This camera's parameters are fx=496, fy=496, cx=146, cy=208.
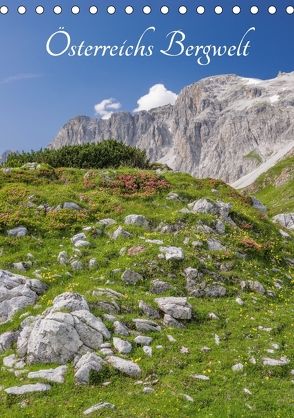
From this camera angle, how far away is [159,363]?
19531mm

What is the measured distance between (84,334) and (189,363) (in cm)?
446

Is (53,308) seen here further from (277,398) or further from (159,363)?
(277,398)

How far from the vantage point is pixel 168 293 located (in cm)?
2555

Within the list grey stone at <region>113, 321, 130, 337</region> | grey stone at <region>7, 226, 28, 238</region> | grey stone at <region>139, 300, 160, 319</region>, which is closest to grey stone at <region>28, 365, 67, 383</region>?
grey stone at <region>113, 321, 130, 337</region>

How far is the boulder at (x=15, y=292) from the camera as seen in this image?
928 inches

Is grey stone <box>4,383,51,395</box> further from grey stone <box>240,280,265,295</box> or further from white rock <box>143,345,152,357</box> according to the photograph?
grey stone <box>240,280,265,295</box>

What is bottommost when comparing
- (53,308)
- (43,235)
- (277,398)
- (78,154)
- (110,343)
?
(277,398)

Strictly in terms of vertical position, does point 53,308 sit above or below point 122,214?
below

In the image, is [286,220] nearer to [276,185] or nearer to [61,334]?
[61,334]

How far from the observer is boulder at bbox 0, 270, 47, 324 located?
23567 mm

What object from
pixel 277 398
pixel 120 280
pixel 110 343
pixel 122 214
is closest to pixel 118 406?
pixel 110 343

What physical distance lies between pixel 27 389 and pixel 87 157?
41.3 meters

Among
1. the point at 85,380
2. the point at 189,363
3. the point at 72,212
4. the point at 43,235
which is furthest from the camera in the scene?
the point at 72,212

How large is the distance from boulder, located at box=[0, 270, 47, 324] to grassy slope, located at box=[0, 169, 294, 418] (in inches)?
23.3
